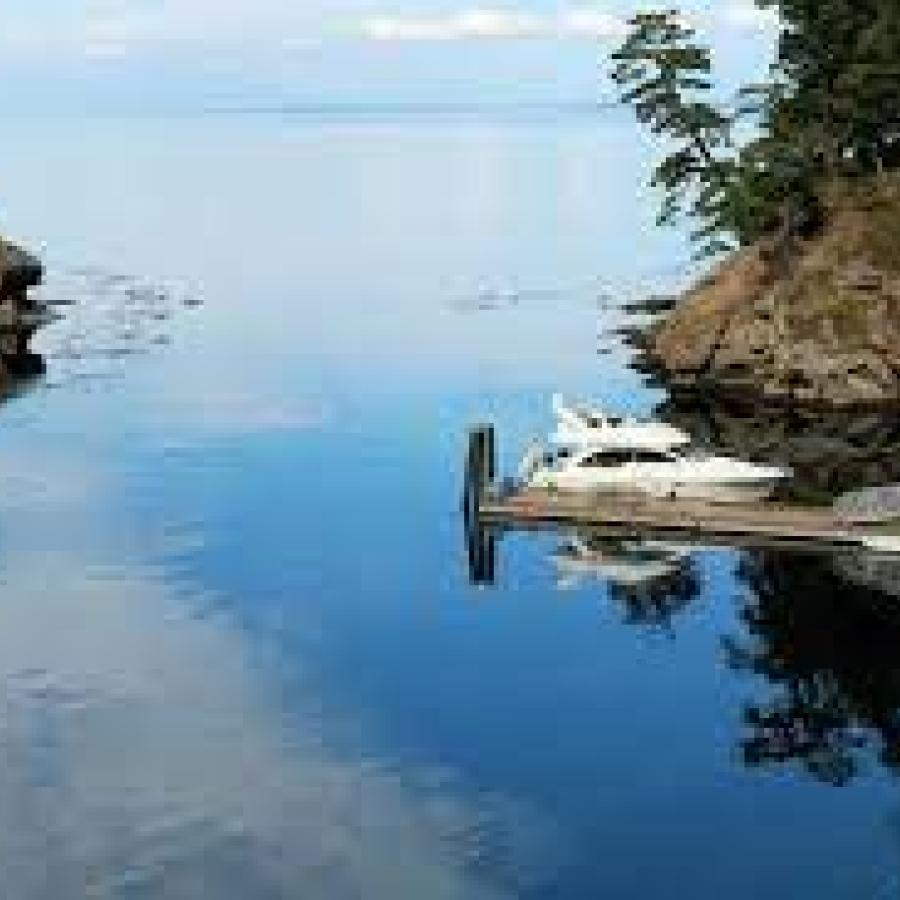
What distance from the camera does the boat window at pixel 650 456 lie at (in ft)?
272

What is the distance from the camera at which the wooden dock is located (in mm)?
74250

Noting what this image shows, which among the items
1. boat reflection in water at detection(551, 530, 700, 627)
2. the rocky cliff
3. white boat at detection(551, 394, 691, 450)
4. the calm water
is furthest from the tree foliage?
boat reflection in water at detection(551, 530, 700, 627)

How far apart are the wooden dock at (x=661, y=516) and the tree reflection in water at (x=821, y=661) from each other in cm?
124

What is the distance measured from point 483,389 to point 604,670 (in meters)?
55.0

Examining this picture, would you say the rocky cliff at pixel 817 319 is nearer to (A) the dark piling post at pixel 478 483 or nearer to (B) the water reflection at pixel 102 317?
(A) the dark piling post at pixel 478 483

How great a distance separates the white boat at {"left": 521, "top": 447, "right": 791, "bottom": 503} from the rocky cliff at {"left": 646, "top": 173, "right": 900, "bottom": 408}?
2073 cm

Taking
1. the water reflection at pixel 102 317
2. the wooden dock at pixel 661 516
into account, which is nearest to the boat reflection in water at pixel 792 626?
the wooden dock at pixel 661 516

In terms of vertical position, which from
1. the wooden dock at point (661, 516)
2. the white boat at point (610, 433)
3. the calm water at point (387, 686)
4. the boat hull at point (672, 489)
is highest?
the white boat at point (610, 433)

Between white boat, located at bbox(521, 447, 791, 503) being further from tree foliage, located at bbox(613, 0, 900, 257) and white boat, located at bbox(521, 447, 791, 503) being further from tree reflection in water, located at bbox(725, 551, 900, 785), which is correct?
tree foliage, located at bbox(613, 0, 900, 257)

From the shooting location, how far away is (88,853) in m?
47.4

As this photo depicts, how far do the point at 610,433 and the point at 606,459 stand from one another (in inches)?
44.1

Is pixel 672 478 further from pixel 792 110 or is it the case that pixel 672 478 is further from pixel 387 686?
pixel 792 110

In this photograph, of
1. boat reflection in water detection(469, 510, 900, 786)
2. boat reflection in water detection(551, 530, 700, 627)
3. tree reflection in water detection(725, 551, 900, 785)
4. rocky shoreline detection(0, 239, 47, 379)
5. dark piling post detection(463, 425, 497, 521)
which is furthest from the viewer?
A: rocky shoreline detection(0, 239, 47, 379)

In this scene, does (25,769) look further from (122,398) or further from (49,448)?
(122,398)
